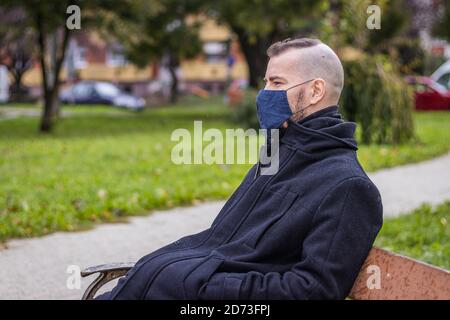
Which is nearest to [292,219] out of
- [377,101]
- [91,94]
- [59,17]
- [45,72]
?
[377,101]

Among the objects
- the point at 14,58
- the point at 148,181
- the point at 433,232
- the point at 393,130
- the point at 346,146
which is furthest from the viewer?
the point at 14,58

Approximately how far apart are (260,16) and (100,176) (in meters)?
14.7

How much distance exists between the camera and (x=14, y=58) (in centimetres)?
4162

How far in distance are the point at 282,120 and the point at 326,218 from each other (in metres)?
0.47

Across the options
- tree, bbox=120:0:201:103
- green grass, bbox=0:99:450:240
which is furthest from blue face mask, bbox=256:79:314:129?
tree, bbox=120:0:201:103

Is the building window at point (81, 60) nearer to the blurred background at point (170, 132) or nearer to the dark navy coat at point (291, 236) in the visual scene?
the blurred background at point (170, 132)

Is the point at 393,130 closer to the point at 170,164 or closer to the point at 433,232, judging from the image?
the point at 170,164

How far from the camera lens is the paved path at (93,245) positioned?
545 cm

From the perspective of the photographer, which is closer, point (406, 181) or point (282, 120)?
point (282, 120)

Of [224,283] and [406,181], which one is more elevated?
[224,283]

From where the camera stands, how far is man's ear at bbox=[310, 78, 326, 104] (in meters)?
2.70

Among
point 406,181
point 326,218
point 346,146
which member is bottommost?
point 406,181

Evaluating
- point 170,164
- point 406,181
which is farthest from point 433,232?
point 170,164

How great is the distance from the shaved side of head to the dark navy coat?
0.09 meters
